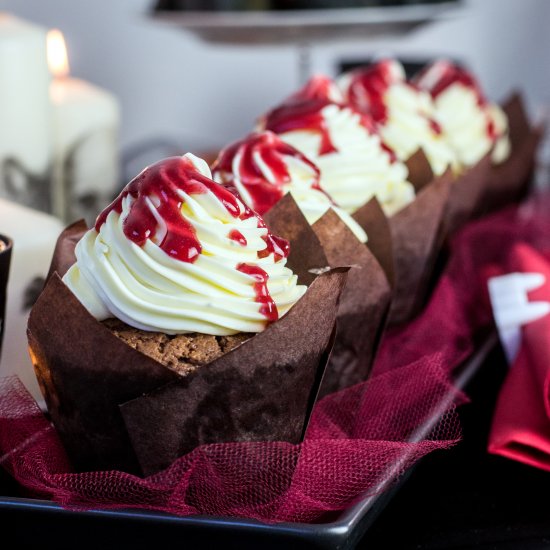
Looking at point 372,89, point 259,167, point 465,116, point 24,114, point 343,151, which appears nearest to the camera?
point 259,167

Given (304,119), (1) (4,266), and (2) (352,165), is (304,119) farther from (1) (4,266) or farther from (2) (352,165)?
(1) (4,266)

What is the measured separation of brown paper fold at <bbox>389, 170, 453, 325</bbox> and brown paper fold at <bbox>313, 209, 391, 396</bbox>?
107 millimetres

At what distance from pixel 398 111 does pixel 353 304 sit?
47 cm

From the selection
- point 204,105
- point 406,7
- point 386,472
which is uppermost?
point 406,7

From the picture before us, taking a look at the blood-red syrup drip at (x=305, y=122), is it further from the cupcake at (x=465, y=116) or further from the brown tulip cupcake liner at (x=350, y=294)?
the cupcake at (x=465, y=116)

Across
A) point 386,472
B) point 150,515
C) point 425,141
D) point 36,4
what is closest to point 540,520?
point 386,472

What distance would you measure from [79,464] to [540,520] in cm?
34

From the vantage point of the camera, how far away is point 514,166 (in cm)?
146

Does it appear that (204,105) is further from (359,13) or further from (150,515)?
(150,515)

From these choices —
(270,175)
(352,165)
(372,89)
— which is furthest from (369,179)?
(372,89)

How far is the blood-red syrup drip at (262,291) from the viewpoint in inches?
26.6

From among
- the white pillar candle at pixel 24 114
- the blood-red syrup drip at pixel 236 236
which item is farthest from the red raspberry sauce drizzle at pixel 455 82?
the blood-red syrup drip at pixel 236 236

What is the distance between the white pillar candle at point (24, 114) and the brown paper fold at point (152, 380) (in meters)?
0.51

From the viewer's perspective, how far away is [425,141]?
4.00 feet
